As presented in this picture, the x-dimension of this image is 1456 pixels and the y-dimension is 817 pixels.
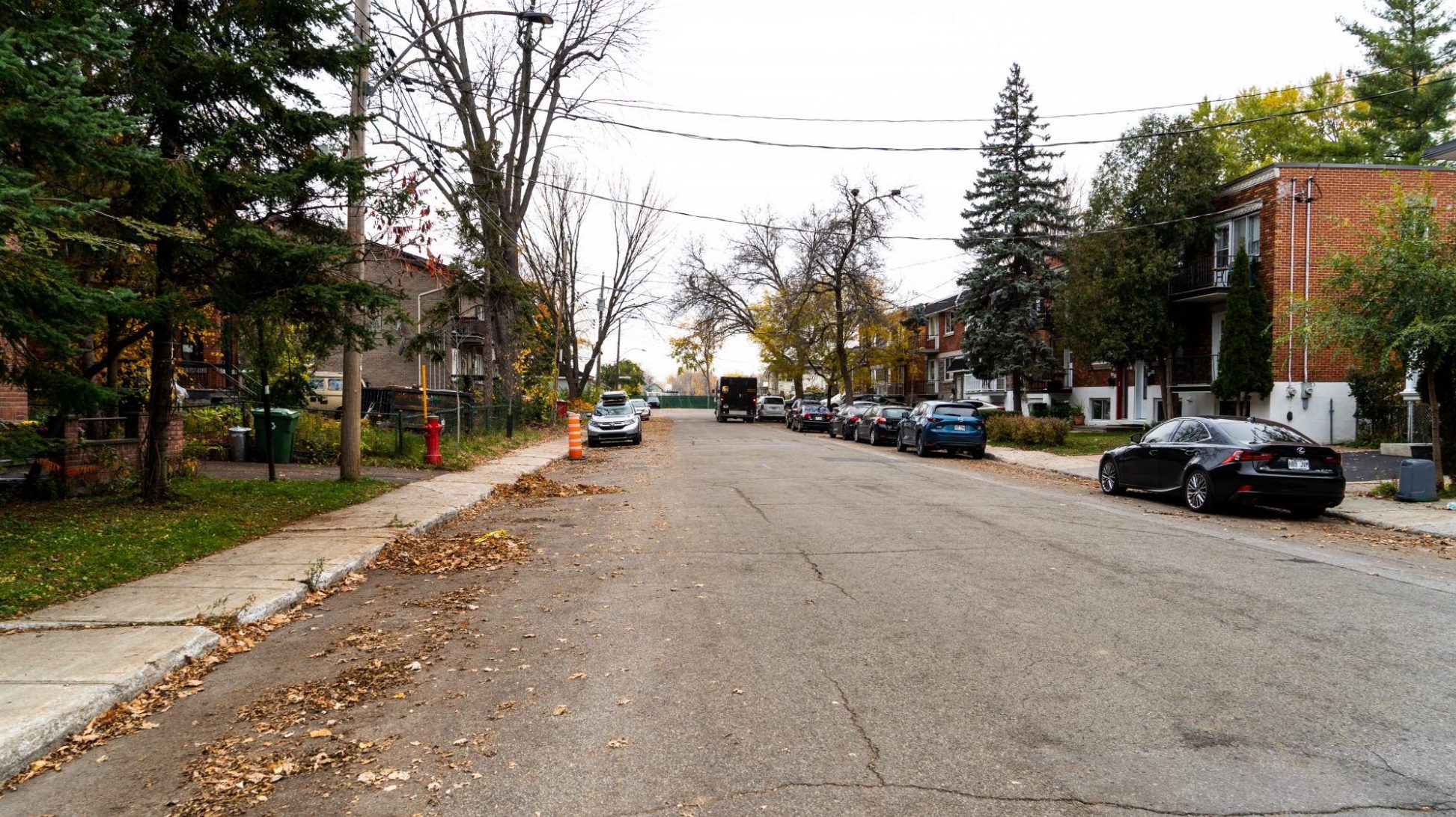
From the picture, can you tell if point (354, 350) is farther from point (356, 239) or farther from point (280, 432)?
point (280, 432)

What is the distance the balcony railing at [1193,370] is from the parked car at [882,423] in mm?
10433

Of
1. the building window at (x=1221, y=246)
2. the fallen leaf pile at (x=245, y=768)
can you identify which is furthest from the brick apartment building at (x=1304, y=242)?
the fallen leaf pile at (x=245, y=768)

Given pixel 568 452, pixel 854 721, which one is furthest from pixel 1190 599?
pixel 568 452

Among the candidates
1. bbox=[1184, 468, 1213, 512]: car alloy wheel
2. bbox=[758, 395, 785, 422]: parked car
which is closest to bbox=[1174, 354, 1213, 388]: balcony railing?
bbox=[1184, 468, 1213, 512]: car alloy wheel

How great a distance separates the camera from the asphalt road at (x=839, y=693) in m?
3.58

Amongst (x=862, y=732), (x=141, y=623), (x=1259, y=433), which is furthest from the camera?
(x=1259, y=433)

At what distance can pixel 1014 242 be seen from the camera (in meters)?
35.1

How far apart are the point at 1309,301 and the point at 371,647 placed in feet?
46.7

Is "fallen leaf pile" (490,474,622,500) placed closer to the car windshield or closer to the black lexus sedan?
the black lexus sedan

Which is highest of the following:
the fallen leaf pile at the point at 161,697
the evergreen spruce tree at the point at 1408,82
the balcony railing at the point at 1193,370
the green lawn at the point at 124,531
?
the evergreen spruce tree at the point at 1408,82

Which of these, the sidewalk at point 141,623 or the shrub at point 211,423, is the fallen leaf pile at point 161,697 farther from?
the shrub at point 211,423

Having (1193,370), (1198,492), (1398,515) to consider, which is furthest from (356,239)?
(1193,370)

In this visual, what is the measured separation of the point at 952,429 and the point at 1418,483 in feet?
37.3

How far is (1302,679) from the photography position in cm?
486
